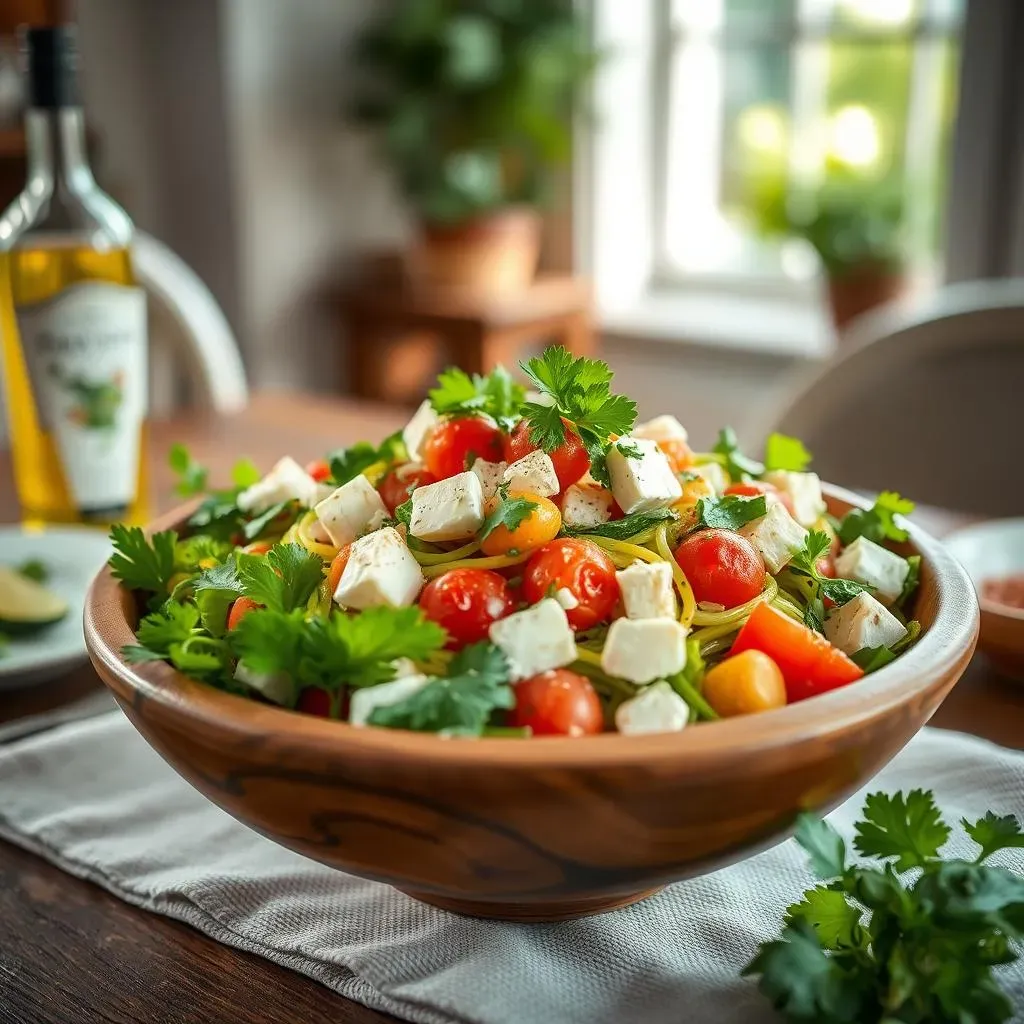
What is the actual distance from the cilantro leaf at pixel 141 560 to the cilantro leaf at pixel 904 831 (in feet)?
1.69

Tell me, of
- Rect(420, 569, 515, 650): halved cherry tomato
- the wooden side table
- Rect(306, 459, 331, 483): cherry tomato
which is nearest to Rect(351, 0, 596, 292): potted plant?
the wooden side table

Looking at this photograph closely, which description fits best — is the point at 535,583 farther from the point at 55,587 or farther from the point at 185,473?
the point at 55,587

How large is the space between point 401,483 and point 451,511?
0.46 feet

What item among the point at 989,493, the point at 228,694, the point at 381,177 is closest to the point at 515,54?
the point at 381,177

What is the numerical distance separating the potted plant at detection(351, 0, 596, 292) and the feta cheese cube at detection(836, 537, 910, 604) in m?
2.95

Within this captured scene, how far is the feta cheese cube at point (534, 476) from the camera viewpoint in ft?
2.77

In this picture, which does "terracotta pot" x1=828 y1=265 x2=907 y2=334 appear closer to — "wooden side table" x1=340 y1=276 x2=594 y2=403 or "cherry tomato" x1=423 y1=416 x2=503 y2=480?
"wooden side table" x1=340 y1=276 x2=594 y2=403

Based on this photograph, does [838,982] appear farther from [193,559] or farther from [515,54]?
[515,54]

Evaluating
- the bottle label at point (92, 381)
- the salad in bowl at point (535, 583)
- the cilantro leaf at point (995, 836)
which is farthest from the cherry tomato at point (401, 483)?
the bottle label at point (92, 381)

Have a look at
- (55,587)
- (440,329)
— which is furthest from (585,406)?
(440,329)

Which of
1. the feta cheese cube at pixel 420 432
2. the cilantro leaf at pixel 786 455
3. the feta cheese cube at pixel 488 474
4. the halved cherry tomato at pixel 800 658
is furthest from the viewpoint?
the cilantro leaf at pixel 786 455

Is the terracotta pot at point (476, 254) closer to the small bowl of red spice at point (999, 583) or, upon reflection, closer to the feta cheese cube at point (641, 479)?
the small bowl of red spice at point (999, 583)

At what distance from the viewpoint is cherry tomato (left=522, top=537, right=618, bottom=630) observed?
79cm

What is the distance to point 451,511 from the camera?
2.75 ft
